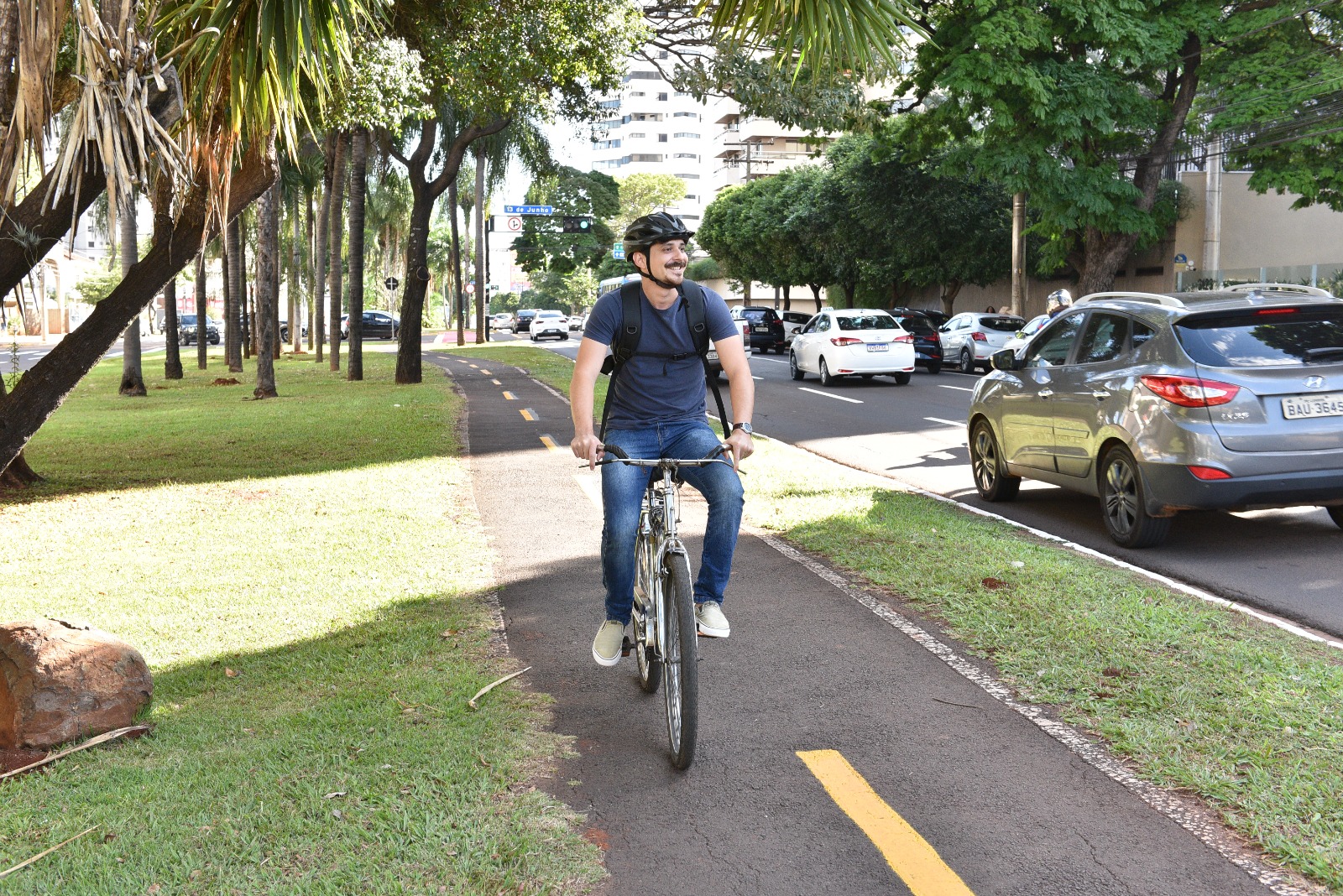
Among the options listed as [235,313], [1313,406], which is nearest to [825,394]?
[1313,406]

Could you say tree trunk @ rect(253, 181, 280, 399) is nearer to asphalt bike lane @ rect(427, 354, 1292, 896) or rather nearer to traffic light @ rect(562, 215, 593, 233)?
traffic light @ rect(562, 215, 593, 233)

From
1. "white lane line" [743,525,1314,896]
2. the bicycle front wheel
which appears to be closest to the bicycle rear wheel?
the bicycle front wheel

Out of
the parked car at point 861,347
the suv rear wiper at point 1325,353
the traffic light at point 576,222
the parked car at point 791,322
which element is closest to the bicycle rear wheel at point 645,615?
the suv rear wiper at point 1325,353

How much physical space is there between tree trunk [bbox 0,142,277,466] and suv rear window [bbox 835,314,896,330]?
651 inches

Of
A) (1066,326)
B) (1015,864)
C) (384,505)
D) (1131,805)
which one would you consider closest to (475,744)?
(1015,864)

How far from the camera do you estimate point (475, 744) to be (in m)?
4.50

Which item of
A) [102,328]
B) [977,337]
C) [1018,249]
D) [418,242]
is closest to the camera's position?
[102,328]

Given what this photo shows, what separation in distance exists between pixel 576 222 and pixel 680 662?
128 feet

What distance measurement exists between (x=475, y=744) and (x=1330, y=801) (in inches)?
113

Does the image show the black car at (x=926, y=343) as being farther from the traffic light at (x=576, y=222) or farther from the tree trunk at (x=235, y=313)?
the tree trunk at (x=235, y=313)

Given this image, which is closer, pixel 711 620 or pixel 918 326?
pixel 711 620

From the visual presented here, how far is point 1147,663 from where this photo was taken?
5.39 meters

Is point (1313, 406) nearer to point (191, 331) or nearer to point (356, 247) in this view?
point (356, 247)

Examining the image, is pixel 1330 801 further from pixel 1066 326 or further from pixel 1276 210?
pixel 1276 210
